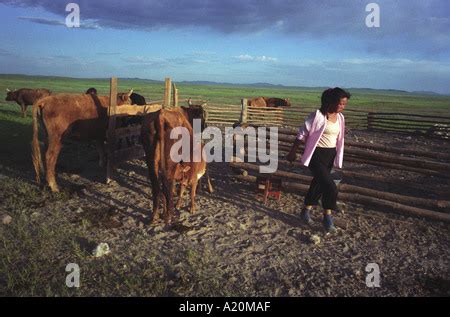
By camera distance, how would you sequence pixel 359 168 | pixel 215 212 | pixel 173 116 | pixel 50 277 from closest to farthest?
pixel 50 277 → pixel 173 116 → pixel 215 212 → pixel 359 168

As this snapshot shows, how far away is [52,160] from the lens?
6824mm

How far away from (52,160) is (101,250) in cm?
326

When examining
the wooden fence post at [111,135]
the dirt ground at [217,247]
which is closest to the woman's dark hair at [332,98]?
the dirt ground at [217,247]

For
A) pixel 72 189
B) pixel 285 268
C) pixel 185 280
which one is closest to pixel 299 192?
pixel 285 268

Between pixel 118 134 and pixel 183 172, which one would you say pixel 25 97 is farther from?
pixel 183 172

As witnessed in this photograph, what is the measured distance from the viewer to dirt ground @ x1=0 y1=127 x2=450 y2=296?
3.83 m

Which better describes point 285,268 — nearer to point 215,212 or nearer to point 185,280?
point 185,280

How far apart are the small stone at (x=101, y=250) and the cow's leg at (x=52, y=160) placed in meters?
2.69

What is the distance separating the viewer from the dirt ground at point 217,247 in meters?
3.83

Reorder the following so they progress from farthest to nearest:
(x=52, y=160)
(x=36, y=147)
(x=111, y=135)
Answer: (x=111, y=135), (x=52, y=160), (x=36, y=147)

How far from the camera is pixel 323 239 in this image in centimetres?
505

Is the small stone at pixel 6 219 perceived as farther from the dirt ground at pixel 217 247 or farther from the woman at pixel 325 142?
the woman at pixel 325 142

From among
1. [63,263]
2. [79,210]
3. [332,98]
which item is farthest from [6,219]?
[332,98]

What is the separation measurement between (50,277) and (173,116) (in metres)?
2.76
